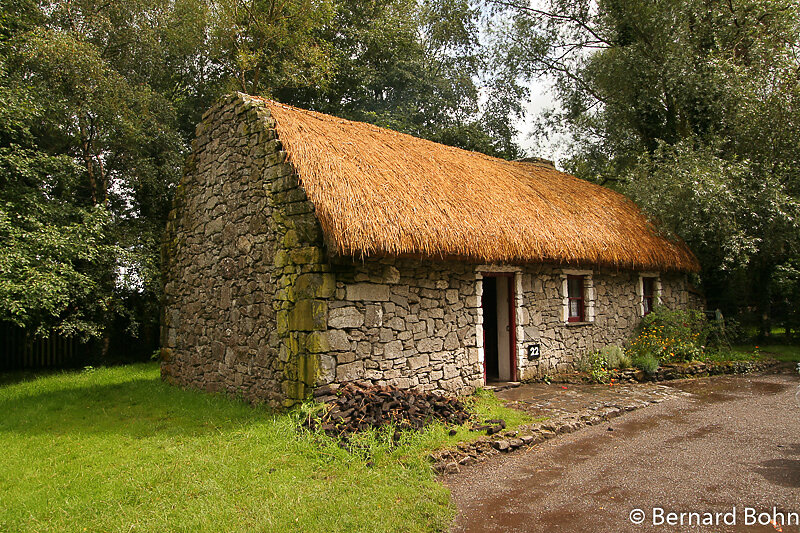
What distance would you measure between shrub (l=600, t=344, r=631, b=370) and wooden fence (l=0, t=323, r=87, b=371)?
13589mm

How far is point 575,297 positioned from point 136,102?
40.8ft

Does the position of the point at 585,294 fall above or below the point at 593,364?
above

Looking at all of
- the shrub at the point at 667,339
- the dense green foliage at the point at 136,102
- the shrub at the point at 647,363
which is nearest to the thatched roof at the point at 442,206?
the shrub at the point at 667,339

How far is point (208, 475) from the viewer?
491 centimetres

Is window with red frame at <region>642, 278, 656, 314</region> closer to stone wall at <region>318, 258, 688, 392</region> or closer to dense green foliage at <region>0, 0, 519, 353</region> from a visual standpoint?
stone wall at <region>318, 258, 688, 392</region>

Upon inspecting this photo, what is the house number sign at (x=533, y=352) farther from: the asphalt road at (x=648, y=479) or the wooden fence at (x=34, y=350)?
the wooden fence at (x=34, y=350)

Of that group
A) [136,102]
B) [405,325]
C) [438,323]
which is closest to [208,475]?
[405,325]

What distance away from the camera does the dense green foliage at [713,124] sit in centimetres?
1178

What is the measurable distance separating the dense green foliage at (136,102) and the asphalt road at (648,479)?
956 centimetres

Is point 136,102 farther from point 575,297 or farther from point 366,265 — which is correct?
point 575,297

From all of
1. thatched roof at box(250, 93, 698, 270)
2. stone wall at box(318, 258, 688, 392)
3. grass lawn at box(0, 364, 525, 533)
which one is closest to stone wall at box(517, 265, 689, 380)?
stone wall at box(318, 258, 688, 392)

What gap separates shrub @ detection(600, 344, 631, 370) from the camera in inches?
415

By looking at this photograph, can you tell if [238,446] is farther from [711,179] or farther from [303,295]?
[711,179]

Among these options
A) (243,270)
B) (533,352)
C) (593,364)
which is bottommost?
(593,364)
